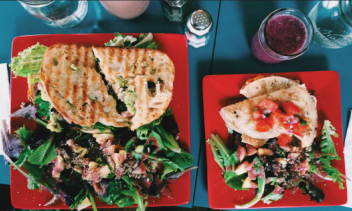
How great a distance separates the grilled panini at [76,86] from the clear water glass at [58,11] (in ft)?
1.03

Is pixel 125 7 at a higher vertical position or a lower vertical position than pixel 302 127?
higher

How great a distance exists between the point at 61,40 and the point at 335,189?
2159 mm

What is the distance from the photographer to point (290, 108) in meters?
1.31

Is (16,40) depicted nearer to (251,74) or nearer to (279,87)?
(251,74)

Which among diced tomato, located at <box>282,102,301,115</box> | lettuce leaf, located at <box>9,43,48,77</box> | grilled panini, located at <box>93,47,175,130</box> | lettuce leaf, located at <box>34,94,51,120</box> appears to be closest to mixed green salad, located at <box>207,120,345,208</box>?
diced tomato, located at <box>282,102,301,115</box>

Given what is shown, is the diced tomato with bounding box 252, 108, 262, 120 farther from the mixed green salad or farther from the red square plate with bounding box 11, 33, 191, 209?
the red square plate with bounding box 11, 33, 191, 209

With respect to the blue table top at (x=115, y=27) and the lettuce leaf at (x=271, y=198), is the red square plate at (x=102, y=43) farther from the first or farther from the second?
the lettuce leaf at (x=271, y=198)

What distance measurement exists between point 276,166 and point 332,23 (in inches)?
41.3

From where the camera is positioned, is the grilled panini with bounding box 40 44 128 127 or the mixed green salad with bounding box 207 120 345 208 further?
the mixed green salad with bounding box 207 120 345 208

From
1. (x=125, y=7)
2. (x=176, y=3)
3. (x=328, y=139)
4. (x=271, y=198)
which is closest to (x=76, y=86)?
(x=125, y=7)

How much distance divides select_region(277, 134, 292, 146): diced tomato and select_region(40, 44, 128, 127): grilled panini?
3.54ft

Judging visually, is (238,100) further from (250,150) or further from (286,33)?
(286,33)

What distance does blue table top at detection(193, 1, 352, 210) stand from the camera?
159cm

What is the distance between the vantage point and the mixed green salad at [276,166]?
1.41 meters
